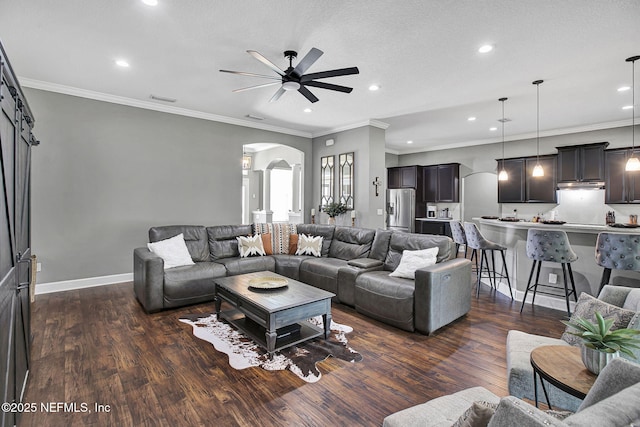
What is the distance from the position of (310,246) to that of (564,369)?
3892 millimetres

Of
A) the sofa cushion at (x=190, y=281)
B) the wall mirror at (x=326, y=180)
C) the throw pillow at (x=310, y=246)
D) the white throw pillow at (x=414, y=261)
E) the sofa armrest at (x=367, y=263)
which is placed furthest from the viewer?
the wall mirror at (x=326, y=180)

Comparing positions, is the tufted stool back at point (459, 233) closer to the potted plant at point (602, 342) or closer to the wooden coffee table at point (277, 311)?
the wooden coffee table at point (277, 311)

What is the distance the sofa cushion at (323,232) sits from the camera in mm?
5148

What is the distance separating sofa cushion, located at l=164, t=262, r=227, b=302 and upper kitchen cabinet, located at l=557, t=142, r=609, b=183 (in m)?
6.95

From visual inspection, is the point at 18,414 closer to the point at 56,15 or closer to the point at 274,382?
the point at 274,382

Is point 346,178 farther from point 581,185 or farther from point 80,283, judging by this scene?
point 80,283

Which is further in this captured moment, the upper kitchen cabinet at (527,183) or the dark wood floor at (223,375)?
the upper kitchen cabinet at (527,183)

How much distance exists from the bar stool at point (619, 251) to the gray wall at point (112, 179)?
221 inches

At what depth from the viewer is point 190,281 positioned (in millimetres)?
3938

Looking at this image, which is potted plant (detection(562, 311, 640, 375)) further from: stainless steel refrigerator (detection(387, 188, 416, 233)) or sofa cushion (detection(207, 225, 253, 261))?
stainless steel refrigerator (detection(387, 188, 416, 233))

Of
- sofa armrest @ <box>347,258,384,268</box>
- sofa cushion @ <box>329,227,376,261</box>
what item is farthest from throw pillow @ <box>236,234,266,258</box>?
sofa armrest @ <box>347,258,384,268</box>

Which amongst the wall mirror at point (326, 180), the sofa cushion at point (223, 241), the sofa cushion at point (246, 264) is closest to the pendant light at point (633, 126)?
the wall mirror at point (326, 180)

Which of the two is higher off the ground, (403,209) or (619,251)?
(403,209)

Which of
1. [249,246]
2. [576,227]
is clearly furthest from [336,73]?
[576,227]
